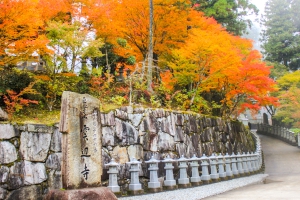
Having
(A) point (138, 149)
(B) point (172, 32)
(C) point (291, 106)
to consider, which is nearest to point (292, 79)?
(C) point (291, 106)

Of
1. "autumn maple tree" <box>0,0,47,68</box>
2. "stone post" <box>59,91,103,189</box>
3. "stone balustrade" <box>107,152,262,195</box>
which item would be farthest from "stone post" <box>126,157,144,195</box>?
"autumn maple tree" <box>0,0,47,68</box>

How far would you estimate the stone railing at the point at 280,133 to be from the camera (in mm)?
37531

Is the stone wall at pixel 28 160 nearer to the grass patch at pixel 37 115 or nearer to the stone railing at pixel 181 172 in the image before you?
the grass patch at pixel 37 115

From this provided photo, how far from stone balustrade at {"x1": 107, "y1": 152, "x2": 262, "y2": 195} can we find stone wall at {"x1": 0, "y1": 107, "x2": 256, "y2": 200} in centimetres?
117

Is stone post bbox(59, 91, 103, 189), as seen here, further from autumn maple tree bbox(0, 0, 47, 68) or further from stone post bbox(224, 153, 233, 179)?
stone post bbox(224, 153, 233, 179)

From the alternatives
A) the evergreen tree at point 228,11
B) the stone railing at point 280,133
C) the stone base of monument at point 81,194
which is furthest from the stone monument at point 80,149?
the stone railing at point 280,133

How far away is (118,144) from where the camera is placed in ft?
44.2

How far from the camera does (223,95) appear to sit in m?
25.2

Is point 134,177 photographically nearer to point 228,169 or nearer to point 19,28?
point 228,169

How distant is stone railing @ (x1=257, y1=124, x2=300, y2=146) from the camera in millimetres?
37531

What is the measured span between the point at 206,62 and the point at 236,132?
7380 millimetres

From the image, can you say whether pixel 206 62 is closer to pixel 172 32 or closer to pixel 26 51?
pixel 172 32

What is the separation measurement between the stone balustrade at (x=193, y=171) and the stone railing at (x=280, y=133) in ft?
56.5

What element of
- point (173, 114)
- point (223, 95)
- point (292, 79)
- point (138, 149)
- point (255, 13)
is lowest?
point (138, 149)
